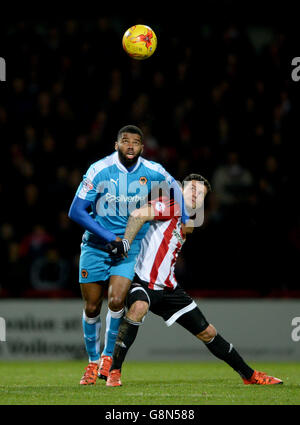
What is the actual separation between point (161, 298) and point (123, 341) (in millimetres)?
496

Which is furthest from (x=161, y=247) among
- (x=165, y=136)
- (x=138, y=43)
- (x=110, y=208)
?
(x=165, y=136)

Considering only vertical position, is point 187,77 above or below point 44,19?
below

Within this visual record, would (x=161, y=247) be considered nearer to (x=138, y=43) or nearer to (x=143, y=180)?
(x=143, y=180)

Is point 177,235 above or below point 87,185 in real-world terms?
below

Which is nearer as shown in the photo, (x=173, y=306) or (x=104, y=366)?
(x=173, y=306)

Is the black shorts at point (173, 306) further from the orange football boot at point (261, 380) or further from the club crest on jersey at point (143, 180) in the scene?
the club crest on jersey at point (143, 180)

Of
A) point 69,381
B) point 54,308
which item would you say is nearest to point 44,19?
point 54,308

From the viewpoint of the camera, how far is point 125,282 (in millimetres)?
7055

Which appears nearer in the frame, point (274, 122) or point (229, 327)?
point (229, 327)

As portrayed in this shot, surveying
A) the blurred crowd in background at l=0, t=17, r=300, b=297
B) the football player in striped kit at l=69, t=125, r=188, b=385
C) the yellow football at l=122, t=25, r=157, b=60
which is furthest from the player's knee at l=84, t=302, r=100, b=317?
the blurred crowd in background at l=0, t=17, r=300, b=297

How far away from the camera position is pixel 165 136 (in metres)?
13.6

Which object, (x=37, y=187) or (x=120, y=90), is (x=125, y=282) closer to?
(x=37, y=187)

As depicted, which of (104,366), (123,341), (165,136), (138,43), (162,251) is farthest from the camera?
(165,136)
